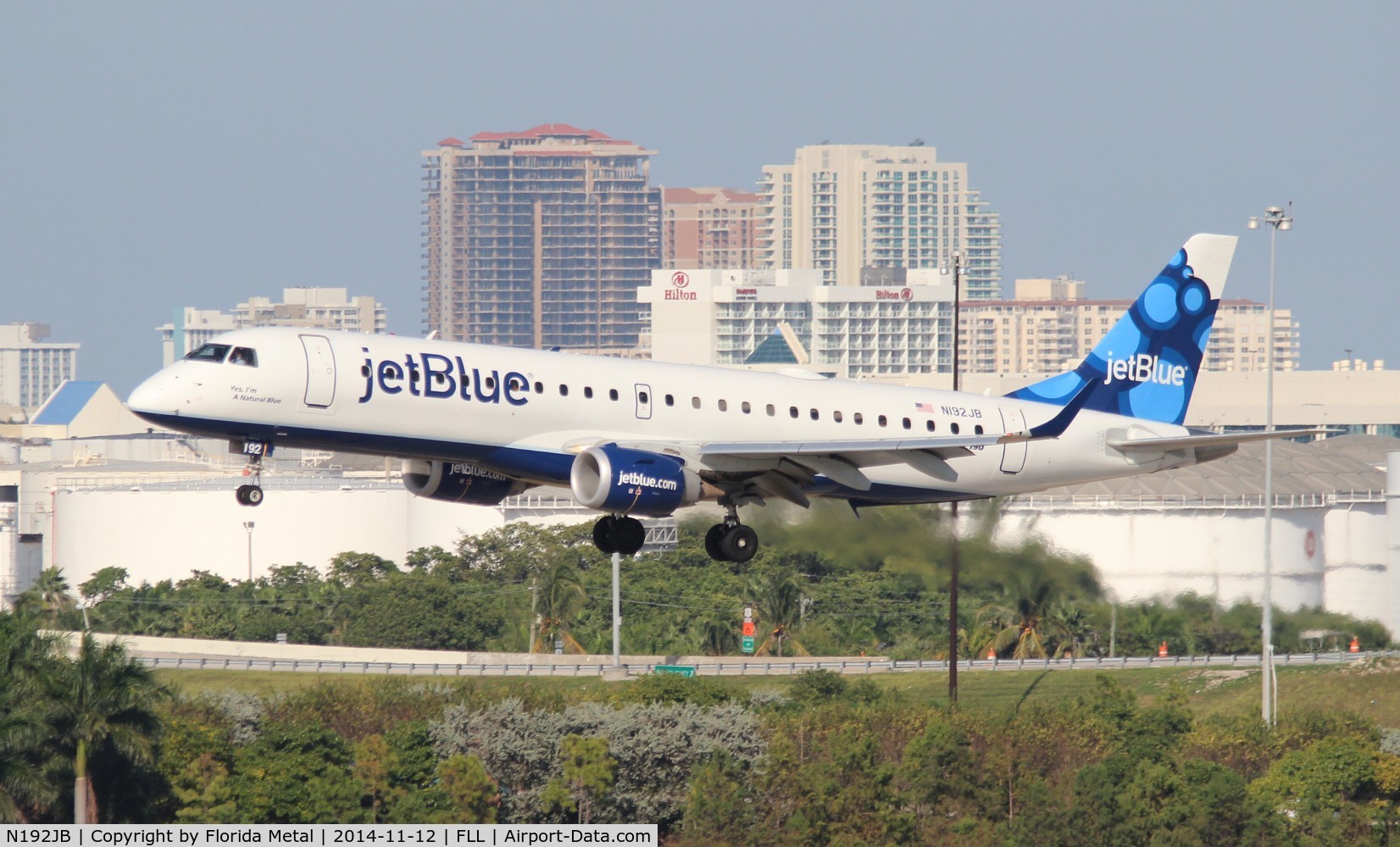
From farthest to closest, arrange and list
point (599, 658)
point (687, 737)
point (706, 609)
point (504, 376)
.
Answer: point (706, 609), point (599, 658), point (687, 737), point (504, 376)

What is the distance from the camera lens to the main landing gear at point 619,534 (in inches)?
2030

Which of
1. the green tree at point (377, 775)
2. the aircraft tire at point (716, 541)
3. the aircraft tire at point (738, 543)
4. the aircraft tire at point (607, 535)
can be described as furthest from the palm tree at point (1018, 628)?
the aircraft tire at point (607, 535)

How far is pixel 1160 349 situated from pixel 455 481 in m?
21.5

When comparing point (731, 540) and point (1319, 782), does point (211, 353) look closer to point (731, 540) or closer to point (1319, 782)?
point (731, 540)

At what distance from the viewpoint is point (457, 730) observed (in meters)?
87.1

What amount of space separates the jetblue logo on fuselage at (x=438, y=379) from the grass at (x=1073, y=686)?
49000 millimetres

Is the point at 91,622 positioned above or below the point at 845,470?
below

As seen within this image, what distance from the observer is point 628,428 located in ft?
163

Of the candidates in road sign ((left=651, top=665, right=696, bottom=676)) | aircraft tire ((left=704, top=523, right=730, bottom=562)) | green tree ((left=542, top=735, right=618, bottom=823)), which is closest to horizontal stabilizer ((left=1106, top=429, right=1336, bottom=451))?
aircraft tire ((left=704, top=523, right=730, bottom=562))

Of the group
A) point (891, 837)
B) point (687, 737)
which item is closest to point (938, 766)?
point (891, 837)

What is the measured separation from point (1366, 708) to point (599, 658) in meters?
43.3

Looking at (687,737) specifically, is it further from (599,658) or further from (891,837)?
(599,658)

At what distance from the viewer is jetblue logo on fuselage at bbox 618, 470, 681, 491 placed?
157 feet

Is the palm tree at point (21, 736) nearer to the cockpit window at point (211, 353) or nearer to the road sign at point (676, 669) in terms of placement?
the cockpit window at point (211, 353)
